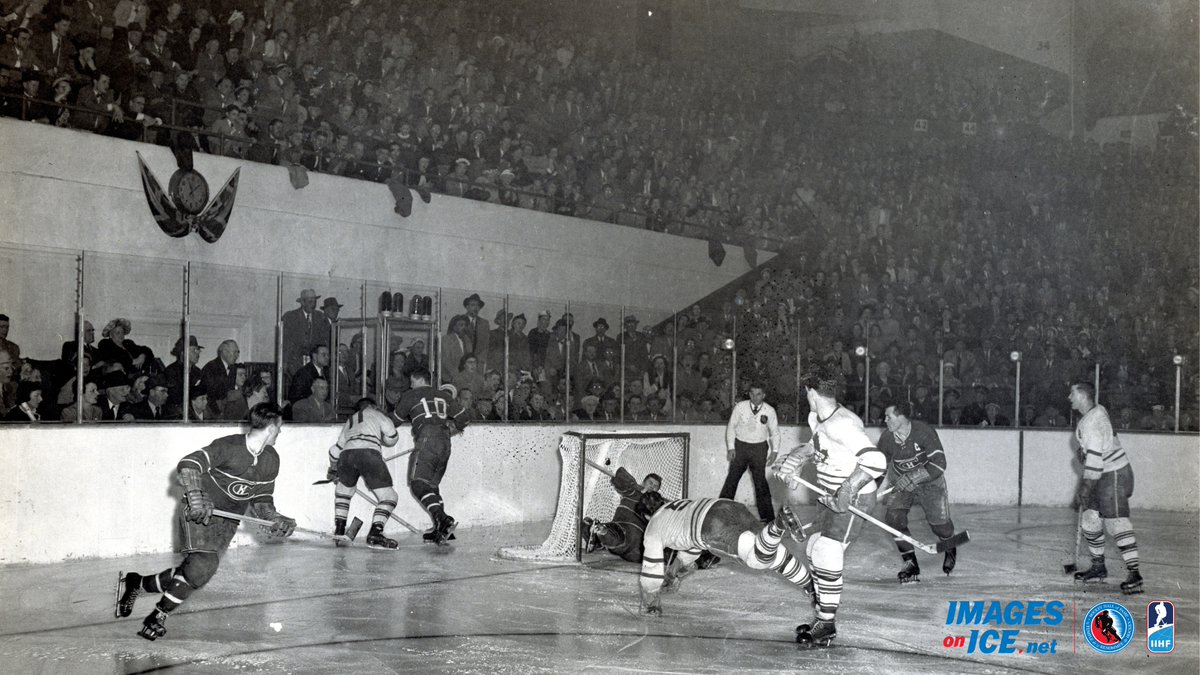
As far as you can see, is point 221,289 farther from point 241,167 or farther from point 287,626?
point 287,626

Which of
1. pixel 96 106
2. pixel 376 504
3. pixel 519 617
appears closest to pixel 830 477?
pixel 519 617

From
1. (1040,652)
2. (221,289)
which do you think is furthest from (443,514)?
(1040,652)

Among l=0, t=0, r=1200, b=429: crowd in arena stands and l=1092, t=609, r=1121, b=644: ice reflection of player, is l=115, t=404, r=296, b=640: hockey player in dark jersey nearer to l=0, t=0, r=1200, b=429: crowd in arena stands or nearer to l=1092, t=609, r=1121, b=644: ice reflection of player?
l=0, t=0, r=1200, b=429: crowd in arena stands

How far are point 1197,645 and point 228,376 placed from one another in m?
8.52

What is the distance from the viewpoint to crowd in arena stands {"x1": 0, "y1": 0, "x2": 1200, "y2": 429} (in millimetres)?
12258

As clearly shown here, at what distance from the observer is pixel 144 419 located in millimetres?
10227

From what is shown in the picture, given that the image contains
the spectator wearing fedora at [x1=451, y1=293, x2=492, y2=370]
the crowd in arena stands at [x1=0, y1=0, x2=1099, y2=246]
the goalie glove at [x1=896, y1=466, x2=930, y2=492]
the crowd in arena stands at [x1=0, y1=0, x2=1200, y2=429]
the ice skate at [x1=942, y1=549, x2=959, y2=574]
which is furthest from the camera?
the spectator wearing fedora at [x1=451, y1=293, x2=492, y2=370]

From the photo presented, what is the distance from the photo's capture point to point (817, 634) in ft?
22.4

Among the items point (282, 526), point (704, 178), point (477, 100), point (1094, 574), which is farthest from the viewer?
point (704, 178)

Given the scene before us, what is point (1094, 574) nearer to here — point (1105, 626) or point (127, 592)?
point (1105, 626)

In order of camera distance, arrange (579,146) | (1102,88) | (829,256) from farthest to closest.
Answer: (1102,88), (829,256), (579,146)

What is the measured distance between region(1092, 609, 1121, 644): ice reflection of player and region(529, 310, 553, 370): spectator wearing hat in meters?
7.64

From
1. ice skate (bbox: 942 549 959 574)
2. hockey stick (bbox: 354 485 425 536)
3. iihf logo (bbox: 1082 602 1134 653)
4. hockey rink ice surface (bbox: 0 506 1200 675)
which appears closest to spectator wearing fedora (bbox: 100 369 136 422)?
hockey rink ice surface (bbox: 0 506 1200 675)

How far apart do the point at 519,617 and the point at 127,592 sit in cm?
248
